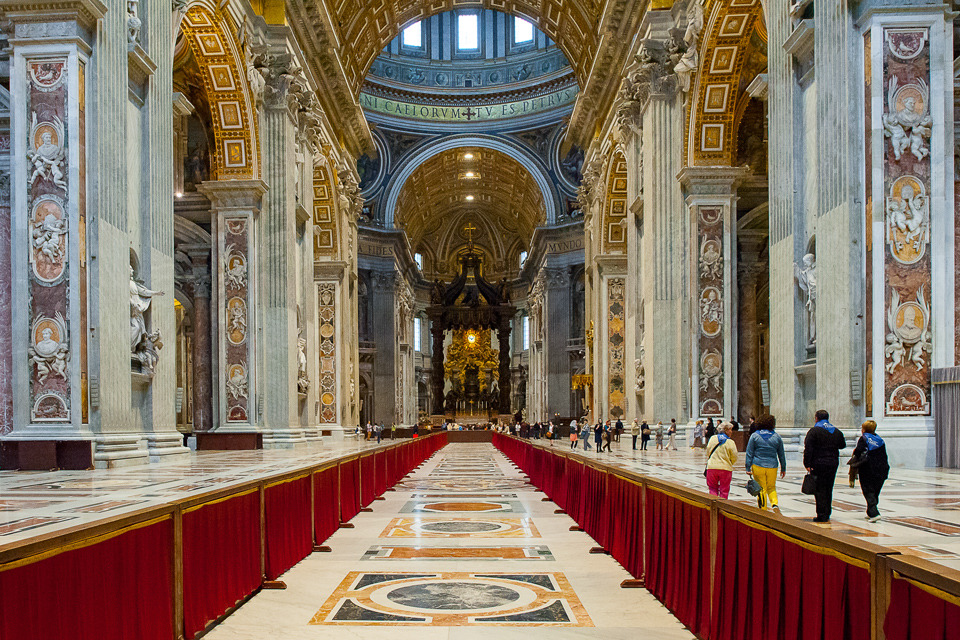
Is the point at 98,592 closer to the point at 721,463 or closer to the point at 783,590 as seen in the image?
the point at 783,590

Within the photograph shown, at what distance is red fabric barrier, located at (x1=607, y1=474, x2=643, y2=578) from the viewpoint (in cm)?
632

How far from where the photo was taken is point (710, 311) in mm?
18500

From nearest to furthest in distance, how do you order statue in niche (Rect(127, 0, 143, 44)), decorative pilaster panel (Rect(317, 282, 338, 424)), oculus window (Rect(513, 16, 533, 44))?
statue in niche (Rect(127, 0, 143, 44))
decorative pilaster panel (Rect(317, 282, 338, 424))
oculus window (Rect(513, 16, 533, 44))

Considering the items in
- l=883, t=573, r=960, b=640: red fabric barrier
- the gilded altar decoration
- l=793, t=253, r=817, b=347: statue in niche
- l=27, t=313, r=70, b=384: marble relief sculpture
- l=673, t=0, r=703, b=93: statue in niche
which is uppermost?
l=673, t=0, r=703, b=93: statue in niche


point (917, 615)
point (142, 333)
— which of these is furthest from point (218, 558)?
point (142, 333)

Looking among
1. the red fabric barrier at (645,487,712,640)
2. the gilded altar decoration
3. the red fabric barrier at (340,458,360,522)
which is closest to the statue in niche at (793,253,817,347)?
the gilded altar decoration

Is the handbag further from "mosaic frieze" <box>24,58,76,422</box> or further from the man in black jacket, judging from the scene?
"mosaic frieze" <box>24,58,76,422</box>

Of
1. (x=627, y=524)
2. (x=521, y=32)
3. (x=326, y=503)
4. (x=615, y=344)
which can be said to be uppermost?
(x=521, y=32)

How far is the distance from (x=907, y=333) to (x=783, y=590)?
7831 mm

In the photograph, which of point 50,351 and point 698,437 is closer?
point 50,351

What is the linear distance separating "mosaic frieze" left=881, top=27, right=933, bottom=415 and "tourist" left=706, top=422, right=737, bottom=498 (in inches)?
144

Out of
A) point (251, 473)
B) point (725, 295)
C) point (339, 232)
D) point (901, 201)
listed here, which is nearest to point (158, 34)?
point (251, 473)

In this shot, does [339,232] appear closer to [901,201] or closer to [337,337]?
[337,337]

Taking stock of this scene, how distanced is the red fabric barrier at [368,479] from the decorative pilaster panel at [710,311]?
8.46 m
